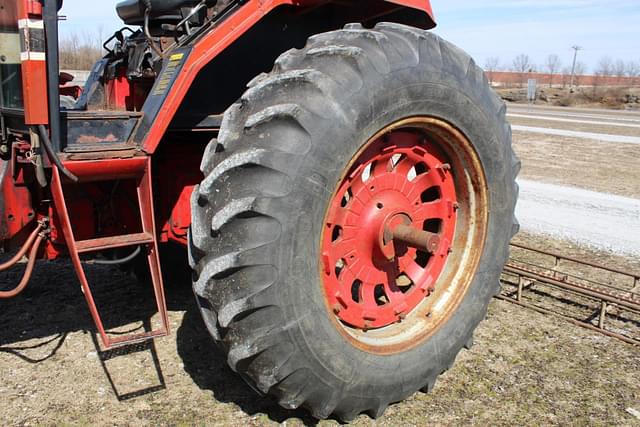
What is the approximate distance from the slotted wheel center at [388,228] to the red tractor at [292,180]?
0.03 ft

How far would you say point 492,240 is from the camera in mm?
3031

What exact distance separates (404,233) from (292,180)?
0.77m

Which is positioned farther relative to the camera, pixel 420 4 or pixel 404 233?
pixel 420 4

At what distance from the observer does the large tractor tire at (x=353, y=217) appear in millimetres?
2166

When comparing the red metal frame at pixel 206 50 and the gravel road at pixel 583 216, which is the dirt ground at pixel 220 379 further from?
the gravel road at pixel 583 216

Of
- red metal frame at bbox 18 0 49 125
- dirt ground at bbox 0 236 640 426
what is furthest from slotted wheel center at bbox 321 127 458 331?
red metal frame at bbox 18 0 49 125

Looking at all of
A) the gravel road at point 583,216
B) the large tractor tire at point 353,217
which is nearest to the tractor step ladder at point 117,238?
the large tractor tire at point 353,217

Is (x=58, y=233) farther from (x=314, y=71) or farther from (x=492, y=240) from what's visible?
(x=492, y=240)

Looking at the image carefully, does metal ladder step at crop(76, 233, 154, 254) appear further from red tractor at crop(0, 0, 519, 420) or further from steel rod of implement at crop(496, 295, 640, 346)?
steel rod of implement at crop(496, 295, 640, 346)

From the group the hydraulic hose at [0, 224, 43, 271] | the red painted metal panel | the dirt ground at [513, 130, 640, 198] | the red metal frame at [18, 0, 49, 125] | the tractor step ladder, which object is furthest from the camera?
the dirt ground at [513, 130, 640, 198]

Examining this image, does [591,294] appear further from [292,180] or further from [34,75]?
[34,75]

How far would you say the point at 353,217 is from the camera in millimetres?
2713

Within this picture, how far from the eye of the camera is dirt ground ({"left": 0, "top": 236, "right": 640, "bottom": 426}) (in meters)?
2.71

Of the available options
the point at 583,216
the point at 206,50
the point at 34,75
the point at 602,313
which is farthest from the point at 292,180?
→ the point at 583,216
